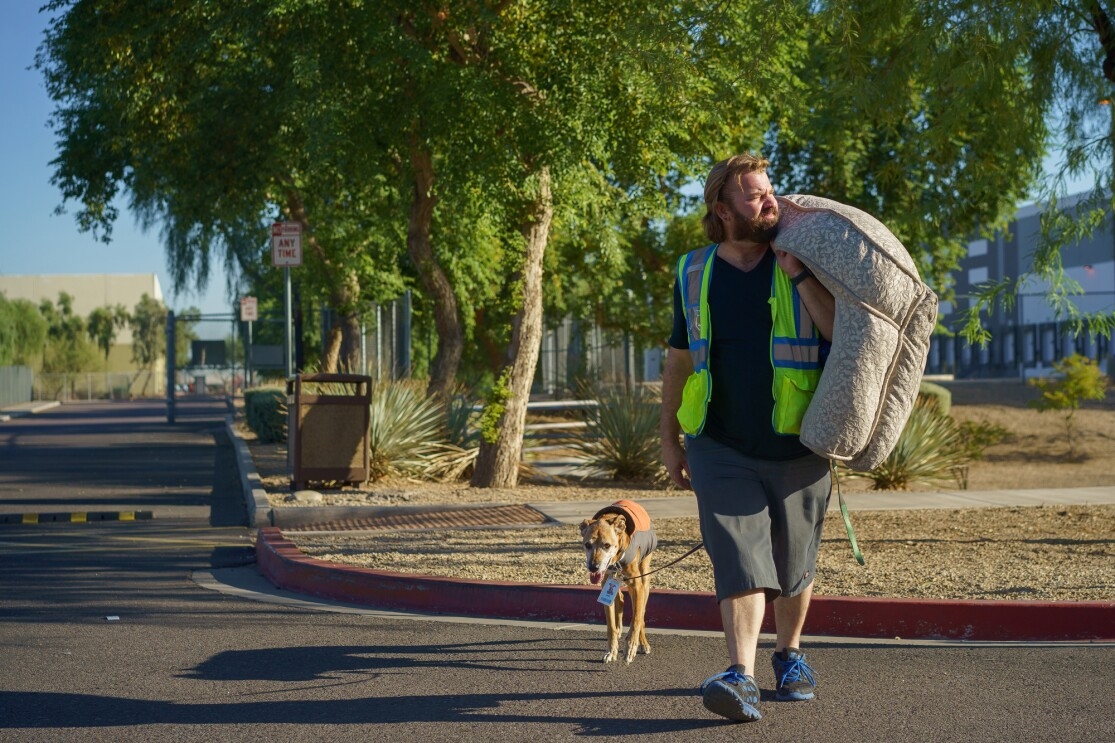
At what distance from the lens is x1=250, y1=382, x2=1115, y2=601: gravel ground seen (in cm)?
798

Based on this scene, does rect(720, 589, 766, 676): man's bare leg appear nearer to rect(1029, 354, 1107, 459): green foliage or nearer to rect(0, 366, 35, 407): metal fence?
rect(1029, 354, 1107, 459): green foliage

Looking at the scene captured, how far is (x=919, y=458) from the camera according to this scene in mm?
15320

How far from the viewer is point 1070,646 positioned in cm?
668

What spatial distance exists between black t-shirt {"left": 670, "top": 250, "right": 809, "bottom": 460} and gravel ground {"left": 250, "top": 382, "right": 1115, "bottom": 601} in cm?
273

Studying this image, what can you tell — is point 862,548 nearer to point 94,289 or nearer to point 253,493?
point 253,493

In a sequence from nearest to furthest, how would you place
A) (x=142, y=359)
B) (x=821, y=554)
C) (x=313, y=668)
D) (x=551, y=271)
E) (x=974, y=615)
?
1. (x=313, y=668)
2. (x=974, y=615)
3. (x=821, y=554)
4. (x=551, y=271)
5. (x=142, y=359)

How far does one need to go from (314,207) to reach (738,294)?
1775 cm

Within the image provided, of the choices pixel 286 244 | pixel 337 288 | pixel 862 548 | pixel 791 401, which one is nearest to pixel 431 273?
pixel 286 244

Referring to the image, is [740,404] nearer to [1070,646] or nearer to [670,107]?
[1070,646]

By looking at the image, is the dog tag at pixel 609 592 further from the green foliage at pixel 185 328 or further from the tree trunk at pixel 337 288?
the green foliage at pixel 185 328

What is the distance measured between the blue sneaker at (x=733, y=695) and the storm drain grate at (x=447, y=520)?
6.32m

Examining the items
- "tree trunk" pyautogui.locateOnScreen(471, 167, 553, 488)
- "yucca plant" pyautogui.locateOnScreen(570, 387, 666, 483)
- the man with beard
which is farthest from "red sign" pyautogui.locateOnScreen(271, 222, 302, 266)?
the man with beard

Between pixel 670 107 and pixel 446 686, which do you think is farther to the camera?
pixel 670 107

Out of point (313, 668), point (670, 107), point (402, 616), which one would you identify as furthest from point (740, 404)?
point (670, 107)
